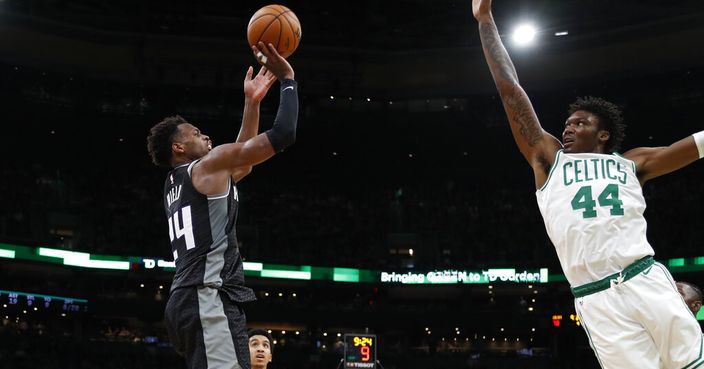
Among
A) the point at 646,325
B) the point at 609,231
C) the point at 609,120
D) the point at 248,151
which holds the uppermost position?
the point at 609,120

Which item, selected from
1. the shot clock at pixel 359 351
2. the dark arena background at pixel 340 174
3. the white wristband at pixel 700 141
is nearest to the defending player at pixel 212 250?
the white wristband at pixel 700 141

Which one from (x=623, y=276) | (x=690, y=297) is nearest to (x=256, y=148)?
(x=623, y=276)

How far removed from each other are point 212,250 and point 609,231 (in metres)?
2.14

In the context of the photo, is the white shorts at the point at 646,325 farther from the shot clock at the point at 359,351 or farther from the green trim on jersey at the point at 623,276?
the shot clock at the point at 359,351

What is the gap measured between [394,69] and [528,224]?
809cm

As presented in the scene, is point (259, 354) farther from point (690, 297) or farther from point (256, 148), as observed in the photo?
point (690, 297)

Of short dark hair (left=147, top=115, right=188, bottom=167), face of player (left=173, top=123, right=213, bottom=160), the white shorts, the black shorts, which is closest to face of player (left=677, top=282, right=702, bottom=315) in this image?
the white shorts

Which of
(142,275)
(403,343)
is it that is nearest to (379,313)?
(403,343)

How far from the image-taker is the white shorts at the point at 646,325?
3877mm

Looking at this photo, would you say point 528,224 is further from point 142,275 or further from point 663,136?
point 142,275

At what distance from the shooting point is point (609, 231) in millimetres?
4180

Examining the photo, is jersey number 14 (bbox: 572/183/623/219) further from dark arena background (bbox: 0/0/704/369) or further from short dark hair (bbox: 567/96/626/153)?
dark arena background (bbox: 0/0/704/369)

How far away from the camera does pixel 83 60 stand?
89.1 feet

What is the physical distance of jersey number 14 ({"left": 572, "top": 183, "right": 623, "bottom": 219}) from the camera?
423 cm
